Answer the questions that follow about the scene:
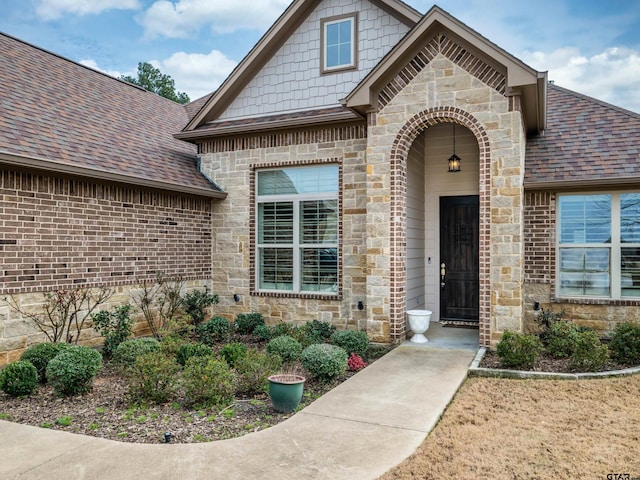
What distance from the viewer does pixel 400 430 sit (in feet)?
14.7

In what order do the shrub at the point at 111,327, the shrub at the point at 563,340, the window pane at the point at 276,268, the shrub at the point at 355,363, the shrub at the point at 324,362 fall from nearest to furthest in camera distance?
1. the shrub at the point at 324,362
2. the shrub at the point at 355,363
3. the shrub at the point at 563,340
4. the shrub at the point at 111,327
5. the window pane at the point at 276,268

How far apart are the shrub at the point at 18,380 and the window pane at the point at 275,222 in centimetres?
513

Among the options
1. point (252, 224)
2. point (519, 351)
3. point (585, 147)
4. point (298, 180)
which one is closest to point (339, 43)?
point (298, 180)

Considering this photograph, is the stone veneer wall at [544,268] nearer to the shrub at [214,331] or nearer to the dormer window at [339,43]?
the dormer window at [339,43]

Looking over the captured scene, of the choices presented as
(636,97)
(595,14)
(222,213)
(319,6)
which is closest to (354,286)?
(222,213)

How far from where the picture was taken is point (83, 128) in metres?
8.84

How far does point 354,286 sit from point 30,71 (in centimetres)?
770

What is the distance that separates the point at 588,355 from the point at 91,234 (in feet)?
24.7

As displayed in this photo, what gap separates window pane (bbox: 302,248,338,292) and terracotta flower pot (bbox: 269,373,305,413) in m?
4.32

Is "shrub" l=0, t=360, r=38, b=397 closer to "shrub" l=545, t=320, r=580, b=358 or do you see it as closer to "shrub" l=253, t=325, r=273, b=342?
"shrub" l=253, t=325, r=273, b=342

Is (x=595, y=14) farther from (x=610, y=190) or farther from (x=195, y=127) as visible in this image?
(x=195, y=127)

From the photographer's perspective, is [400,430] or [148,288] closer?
[400,430]

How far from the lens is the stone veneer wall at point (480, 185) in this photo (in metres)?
7.34

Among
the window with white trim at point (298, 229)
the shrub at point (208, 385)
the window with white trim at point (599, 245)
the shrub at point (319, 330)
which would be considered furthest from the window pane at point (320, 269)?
the shrub at point (208, 385)
